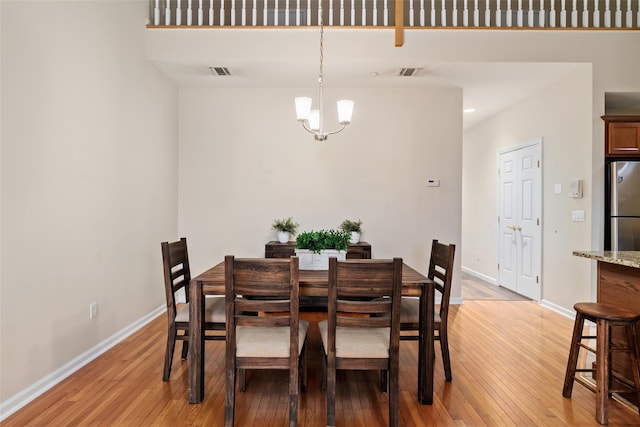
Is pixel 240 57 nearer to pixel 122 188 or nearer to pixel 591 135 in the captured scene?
pixel 122 188

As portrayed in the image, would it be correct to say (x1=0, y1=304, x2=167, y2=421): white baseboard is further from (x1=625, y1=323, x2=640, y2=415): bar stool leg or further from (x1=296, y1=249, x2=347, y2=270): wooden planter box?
(x1=625, y1=323, x2=640, y2=415): bar stool leg

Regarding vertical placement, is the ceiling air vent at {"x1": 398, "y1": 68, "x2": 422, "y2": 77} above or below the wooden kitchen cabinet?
above

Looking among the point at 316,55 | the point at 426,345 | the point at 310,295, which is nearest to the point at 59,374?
the point at 310,295

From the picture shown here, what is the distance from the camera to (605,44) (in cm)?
373

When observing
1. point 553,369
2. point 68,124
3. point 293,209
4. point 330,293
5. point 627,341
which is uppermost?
point 68,124

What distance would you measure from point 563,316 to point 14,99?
16.7ft

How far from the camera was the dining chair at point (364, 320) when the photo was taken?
1.85m

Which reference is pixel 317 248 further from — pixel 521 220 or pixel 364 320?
pixel 521 220

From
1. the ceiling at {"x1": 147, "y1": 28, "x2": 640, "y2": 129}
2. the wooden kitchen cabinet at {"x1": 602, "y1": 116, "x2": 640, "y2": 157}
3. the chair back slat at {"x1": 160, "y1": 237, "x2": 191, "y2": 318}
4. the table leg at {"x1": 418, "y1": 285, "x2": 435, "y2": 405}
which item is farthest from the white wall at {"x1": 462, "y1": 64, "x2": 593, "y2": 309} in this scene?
the chair back slat at {"x1": 160, "y1": 237, "x2": 191, "y2": 318}

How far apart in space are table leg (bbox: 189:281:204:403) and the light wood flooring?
109 millimetres

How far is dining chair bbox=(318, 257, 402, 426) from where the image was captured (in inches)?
72.7

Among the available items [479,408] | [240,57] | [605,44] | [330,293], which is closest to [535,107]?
[605,44]

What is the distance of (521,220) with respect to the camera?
493 cm

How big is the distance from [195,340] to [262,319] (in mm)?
515
